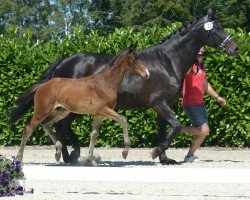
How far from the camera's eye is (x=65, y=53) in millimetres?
15453

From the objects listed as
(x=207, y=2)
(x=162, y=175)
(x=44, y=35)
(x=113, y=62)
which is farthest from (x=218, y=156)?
(x=44, y=35)

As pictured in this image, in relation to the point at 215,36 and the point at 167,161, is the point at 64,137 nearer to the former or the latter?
the point at 167,161

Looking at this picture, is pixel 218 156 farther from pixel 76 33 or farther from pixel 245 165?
pixel 76 33

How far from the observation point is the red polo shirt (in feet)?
40.1

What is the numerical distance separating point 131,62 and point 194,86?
1524mm

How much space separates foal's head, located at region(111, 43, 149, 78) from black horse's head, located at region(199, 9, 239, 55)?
1.39 meters

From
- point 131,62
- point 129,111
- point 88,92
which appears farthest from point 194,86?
point 129,111

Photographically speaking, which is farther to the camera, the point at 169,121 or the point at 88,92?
the point at 169,121

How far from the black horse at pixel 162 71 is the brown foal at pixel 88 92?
602 millimetres

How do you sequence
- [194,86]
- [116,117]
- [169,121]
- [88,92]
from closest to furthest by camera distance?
[116,117] → [88,92] → [169,121] → [194,86]

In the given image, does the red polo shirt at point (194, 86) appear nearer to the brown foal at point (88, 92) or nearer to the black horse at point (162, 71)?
the black horse at point (162, 71)

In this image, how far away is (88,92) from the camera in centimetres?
1116

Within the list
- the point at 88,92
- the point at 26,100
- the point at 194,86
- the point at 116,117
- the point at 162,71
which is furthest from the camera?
the point at 194,86

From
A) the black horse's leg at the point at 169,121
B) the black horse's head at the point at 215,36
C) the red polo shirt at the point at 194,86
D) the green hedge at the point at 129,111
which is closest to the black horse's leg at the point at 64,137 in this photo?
the black horse's leg at the point at 169,121
